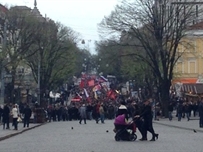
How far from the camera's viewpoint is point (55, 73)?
95.1 meters

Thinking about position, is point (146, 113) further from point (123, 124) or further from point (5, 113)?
point (5, 113)

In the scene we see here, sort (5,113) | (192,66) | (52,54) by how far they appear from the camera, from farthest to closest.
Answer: (192,66), (52,54), (5,113)

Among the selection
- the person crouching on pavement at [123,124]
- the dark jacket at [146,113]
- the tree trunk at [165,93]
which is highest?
the tree trunk at [165,93]

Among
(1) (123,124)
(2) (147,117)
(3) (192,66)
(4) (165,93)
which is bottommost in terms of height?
(1) (123,124)

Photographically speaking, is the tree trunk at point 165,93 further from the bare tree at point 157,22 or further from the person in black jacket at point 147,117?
the person in black jacket at point 147,117

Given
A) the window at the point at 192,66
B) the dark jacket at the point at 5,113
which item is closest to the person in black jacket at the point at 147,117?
the dark jacket at the point at 5,113

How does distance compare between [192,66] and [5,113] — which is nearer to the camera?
[5,113]

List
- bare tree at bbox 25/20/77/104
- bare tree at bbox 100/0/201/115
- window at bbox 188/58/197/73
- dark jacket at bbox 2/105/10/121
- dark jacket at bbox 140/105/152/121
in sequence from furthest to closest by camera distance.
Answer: window at bbox 188/58/197/73
bare tree at bbox 25/20/77/104
bare tree at bbox 100/0/201/115
dark jacket at bbox 2/105/10/121
dark jacket at bbox 140/105/152/121

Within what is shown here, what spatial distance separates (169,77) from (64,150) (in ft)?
151

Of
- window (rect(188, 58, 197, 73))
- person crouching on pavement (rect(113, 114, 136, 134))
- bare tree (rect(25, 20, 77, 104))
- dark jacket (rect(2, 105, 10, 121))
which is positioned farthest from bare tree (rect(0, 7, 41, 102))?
window (rect(188, 58, 197, 73))

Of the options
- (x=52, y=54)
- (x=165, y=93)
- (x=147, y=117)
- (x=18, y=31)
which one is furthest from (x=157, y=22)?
(x=147, y=117)

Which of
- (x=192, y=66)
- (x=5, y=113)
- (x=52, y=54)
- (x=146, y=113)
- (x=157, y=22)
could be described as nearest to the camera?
(x=146, y=113)

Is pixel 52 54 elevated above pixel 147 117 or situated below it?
above

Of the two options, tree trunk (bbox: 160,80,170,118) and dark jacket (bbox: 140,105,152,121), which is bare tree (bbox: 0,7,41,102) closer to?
tree trunk (bbox: 160,80,170,118)
